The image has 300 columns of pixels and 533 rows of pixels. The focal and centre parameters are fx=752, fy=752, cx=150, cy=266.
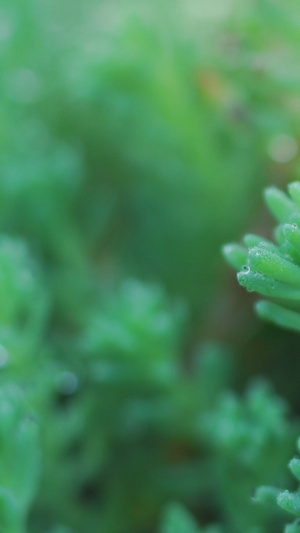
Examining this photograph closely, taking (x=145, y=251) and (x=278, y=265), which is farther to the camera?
(x=145, y=251)

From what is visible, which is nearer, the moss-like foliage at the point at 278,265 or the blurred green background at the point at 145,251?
the moss-like foliage at the point at 278,265

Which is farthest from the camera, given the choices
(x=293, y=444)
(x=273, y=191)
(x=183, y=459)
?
(x=183, y=459)

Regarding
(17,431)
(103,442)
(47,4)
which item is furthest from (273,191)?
(47,4)

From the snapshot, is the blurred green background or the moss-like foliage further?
the blurred green background

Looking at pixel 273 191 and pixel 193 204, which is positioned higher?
pixel 193 204

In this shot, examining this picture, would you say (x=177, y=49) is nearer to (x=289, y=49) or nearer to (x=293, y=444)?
(x=289, y=49)

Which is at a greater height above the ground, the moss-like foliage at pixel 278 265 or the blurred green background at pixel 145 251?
the blurred green background at pixel 145 251

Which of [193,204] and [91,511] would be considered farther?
[193,204]

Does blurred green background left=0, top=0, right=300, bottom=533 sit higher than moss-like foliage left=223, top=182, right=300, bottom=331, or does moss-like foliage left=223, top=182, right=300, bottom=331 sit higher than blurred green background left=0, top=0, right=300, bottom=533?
blurred green background left=0, top=0, right=300, bottom=533
